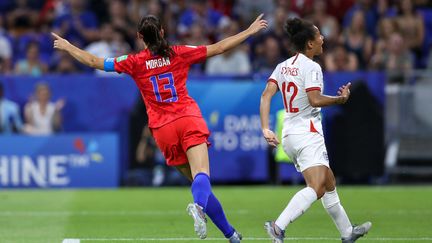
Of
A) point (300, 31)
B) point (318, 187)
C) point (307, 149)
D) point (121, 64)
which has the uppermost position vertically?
point (300, 31)

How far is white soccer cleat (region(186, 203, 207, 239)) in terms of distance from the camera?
848 centimetres

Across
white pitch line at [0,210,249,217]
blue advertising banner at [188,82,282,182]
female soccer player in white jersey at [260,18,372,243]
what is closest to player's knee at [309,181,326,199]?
female soccer player in white jersey at [260,18,372,243]

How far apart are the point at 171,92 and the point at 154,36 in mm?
526

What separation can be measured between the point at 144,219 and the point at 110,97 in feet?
18.3

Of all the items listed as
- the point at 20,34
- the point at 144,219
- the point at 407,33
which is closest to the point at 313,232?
the point at 144,219

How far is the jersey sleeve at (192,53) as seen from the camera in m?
9.28

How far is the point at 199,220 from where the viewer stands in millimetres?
8508

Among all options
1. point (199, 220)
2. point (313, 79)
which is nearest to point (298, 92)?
point (313, 79)

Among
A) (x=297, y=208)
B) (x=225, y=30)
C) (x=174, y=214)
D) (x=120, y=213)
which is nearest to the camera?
(x=297, y=208)

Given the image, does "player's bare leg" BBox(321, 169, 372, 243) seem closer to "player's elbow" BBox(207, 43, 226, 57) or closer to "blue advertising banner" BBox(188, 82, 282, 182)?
"player's elbow" BBox(207, 43, 226, 57)

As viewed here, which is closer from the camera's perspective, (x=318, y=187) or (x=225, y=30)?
(x=318, y=187)

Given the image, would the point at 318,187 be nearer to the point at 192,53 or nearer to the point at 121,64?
the point at 192,53

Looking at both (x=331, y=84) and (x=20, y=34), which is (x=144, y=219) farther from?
(x=20, y=34)

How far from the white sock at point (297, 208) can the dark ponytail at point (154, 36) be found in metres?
1.74
